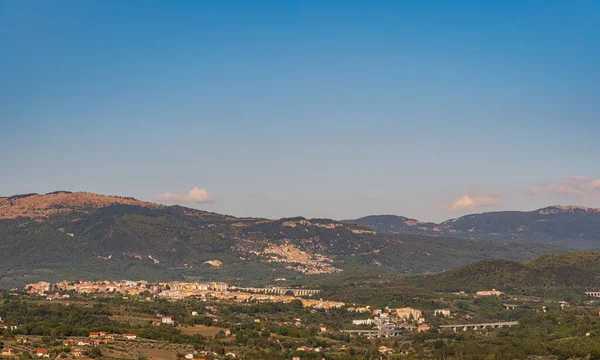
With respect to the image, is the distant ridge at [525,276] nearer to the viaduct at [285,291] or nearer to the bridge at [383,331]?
the viaduct at [285,291]

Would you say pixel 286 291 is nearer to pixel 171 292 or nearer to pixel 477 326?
pixel 171 292

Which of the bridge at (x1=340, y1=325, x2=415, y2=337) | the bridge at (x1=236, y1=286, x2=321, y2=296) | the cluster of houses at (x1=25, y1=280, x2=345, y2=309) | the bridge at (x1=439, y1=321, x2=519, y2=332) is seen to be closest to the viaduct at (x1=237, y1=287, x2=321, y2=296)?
the bridge at (x1=236, y1=286, x2=321, y2=296)

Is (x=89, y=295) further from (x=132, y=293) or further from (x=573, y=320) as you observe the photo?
(x=573, y=320)

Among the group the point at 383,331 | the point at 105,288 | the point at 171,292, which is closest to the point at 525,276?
the point at 171,292

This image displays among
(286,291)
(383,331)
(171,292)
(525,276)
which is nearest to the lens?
(383,331)

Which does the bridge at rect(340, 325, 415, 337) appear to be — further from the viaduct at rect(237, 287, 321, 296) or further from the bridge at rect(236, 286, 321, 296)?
the viaduct at rect(237, 287, 321, 296)

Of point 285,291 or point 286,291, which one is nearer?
→ point 286,291

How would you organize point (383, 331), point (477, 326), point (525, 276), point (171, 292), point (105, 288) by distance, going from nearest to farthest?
point (383, 331), point (477, 326), point (171, 292), point (105, 288), point (525, 276)

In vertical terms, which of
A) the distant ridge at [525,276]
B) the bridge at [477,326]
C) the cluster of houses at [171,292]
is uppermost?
the distant ridge at [525,276]

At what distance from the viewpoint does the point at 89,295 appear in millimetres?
136000

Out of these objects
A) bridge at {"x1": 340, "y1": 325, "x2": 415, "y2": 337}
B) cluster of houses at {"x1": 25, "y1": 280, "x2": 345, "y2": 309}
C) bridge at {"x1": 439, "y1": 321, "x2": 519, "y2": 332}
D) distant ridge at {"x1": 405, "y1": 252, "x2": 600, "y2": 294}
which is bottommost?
bridge at {"x1": 340, "y1": 325, "x2": 415, "y2": 337}

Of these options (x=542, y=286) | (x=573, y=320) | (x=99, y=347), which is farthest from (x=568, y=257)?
(x=99, y=347)

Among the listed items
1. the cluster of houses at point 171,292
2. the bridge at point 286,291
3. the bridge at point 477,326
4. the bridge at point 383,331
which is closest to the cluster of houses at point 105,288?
the cluster of houses at point 171,292

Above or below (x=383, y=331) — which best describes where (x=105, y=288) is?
above
